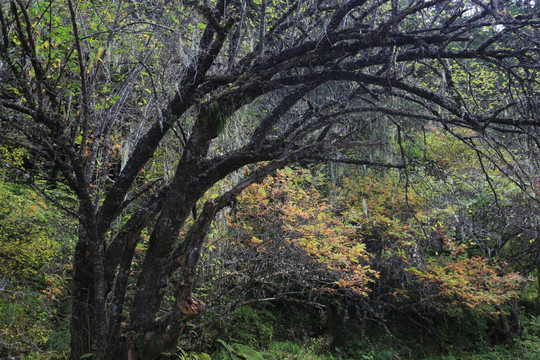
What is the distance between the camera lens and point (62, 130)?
3.21m

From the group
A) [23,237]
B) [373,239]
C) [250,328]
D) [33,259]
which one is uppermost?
[373,239]

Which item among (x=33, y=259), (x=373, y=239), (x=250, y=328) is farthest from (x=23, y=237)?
(x=373, y=239)

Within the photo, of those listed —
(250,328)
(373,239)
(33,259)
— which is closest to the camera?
(33,259)

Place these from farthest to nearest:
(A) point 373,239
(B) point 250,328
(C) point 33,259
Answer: (A) point 373,239
(B) point 250,328
(C) point 33,259

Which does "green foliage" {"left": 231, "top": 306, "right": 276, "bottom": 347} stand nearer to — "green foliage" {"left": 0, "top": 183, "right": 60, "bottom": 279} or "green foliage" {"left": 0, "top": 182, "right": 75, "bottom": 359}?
"green foliage" {"left": 0, "top": 182, "right": 75, "bottom": 359}

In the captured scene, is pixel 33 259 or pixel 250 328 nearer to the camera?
pixel 33 259

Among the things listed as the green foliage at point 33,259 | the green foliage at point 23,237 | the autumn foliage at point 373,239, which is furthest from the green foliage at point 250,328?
the green foliage at point 23,237

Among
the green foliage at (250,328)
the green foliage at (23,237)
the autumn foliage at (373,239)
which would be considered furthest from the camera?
the green foliage at (250,328)

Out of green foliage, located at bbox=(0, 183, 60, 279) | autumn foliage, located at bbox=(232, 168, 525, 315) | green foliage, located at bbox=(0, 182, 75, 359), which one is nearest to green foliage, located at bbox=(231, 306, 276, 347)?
autumn foliage, located at bbox=(232, 168, 525, 315)

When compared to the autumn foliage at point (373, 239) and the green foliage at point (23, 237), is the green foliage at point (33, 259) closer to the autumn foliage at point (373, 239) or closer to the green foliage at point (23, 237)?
the green foliage at point (23, 237)

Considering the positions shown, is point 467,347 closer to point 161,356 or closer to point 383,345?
point 383,345

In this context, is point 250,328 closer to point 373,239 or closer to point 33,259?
point 373,239

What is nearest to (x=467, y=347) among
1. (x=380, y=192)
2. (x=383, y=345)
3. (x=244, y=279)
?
(x=383, y=345)

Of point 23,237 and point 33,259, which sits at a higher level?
point 23,237
